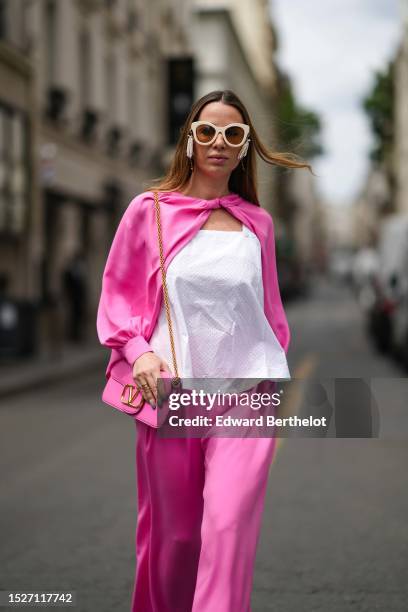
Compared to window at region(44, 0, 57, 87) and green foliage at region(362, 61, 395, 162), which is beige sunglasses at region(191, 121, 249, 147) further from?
green foliage at region(362, 61, 395, 162)

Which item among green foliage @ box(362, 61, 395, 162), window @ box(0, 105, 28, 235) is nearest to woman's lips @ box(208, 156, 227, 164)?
window @ box(0, 105, 28, 235)

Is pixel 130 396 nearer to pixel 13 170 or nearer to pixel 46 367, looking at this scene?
pixel 46 367

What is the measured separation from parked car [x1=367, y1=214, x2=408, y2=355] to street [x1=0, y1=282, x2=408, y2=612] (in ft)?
17.6

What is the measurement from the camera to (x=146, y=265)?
9.51 feet

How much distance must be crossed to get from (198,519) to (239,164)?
3.52 ft

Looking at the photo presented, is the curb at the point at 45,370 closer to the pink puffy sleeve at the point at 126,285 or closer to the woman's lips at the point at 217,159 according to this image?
the pink puffy sleeve at the point at 126,285

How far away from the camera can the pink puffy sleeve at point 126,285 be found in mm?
2842

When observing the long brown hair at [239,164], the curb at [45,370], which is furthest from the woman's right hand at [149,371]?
the curb at [45,370]

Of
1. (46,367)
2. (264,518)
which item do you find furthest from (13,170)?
(264,518)

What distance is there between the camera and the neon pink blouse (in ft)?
9.25

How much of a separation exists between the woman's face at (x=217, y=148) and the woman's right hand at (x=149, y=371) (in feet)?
1.90

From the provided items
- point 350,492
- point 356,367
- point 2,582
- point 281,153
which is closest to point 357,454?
point 350,492

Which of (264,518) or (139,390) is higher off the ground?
(139,390)

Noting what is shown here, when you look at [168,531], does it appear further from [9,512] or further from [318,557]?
[9,512]
